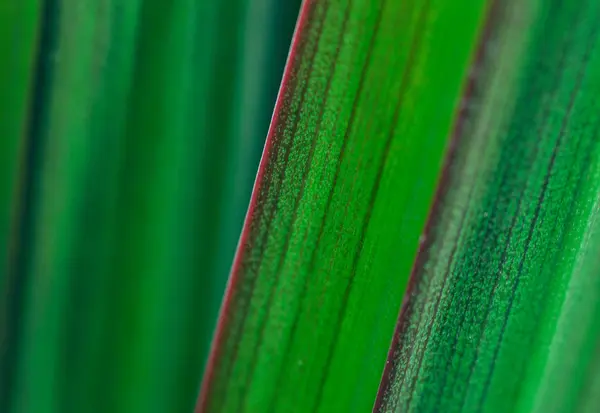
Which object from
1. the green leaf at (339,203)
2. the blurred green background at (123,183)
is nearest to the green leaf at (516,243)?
the green leaf at (339,203)

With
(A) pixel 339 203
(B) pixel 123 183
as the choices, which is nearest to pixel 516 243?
(A) pixel 339 203

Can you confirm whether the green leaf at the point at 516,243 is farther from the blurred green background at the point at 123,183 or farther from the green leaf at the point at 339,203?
the blurred green background at the point at 123,183

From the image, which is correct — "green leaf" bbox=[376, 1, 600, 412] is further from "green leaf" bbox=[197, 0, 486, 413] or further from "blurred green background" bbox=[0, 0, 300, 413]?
"blurred green background" bbox=[0, 0, 300, 413]

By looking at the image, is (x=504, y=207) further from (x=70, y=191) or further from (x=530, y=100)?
(x=70, y=191)

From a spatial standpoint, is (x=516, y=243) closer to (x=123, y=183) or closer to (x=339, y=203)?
(x=339, y=203)

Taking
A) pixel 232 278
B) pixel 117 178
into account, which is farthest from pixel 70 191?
pixel 232 278
